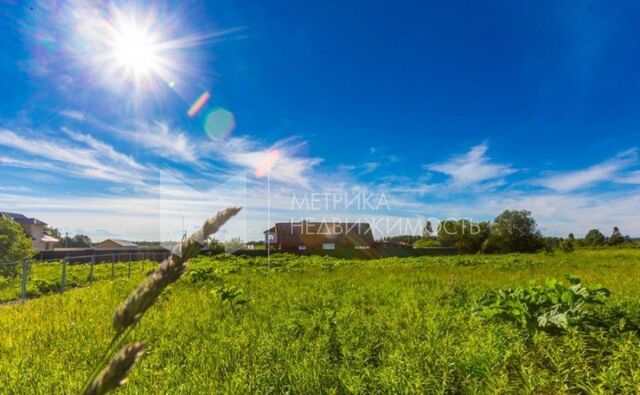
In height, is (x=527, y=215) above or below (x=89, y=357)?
above

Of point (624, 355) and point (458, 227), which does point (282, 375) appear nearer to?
point (624, 355)

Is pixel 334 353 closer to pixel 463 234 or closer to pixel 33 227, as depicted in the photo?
pixel 463 234

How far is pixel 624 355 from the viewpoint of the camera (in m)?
3.71

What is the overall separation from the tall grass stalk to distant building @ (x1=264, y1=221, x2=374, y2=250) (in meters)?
47.0

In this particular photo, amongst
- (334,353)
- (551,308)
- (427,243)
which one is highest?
(551,308)

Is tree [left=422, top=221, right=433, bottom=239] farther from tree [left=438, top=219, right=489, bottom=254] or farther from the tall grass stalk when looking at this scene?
the tall grass stalk

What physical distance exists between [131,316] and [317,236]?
4923cm

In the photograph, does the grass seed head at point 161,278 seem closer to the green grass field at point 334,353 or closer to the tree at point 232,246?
the green grass field at point 334,353

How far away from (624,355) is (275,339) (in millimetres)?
3869

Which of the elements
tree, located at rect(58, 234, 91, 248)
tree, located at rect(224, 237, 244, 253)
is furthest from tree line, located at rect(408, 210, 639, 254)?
tree, located at rect(58, 234, 91, 248)

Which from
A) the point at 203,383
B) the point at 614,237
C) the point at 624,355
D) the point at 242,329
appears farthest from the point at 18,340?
the point at 614,237

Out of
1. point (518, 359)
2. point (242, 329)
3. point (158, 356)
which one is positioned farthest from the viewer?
point (242, 329)

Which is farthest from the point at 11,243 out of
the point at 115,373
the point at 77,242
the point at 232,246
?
the point at 77,242

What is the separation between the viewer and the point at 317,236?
49.5m
